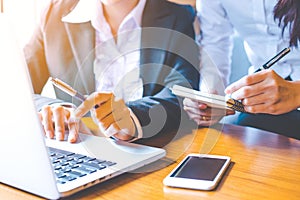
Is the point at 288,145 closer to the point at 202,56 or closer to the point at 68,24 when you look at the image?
the point at 202,56

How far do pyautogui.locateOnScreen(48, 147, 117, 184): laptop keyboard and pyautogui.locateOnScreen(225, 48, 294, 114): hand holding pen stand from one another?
41cm

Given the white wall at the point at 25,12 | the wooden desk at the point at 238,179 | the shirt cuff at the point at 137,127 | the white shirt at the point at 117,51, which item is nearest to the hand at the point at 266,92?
the wooden desk at the point at 238,179

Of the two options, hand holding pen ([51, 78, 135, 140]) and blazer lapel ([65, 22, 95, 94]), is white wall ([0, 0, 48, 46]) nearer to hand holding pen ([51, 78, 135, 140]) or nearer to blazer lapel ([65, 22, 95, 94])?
blazer lapel ([65, 22, 95, 94])

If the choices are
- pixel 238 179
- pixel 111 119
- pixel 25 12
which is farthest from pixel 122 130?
pixel 25 12

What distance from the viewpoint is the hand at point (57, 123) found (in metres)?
0.73

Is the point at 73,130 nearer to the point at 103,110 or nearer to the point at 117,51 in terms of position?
the point at 103,110

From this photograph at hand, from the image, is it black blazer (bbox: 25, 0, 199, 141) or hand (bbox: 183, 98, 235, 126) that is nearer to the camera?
hand (bbox: 183, 98, 235, 126)

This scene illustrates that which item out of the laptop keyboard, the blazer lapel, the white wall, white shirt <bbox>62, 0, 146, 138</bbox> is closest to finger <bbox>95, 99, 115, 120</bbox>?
the laptop keyboard

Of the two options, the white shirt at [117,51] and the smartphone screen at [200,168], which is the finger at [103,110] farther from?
the white shirt at [117,51]

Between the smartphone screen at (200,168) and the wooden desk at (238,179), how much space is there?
20mm

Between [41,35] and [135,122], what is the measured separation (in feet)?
3.29

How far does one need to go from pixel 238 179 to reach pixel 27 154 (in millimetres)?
324

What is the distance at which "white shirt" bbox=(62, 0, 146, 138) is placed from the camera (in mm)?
1362

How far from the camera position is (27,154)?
0.47 meters
